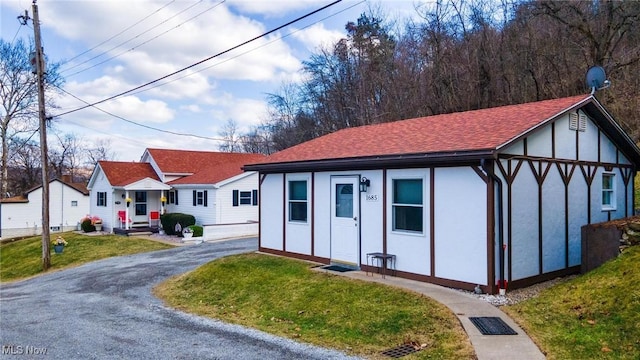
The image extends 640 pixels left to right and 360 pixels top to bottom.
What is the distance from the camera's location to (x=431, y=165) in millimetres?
9195

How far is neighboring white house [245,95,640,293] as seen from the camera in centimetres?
855

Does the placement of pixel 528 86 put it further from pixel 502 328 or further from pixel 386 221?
pixel 502 328

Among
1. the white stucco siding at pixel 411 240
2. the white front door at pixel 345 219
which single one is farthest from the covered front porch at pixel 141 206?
the white stucco siding at pixel 411 240

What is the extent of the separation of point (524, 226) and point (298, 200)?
19.1ft

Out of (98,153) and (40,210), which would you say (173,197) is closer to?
(40,210)

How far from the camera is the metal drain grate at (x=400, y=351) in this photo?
19.4ft

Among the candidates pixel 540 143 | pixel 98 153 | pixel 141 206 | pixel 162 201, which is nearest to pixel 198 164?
pixel 162 201

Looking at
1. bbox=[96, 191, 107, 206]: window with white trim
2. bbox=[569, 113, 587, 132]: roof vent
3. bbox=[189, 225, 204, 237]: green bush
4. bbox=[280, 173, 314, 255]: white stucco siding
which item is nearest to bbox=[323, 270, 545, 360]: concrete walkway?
bbox=[280, 173, 314, 255]: white stucco siding

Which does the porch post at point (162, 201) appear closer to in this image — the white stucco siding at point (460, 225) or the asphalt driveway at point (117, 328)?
the asphalt driveway at point (117, 328)

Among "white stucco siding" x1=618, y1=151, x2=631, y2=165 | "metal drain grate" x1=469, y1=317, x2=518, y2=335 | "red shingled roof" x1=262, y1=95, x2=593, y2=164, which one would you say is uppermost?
"red shingled roof" x1=262, y1=95, x2=593, y2=164

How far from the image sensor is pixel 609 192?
38.9ft

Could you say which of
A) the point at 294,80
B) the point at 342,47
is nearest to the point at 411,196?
the point at 342,47

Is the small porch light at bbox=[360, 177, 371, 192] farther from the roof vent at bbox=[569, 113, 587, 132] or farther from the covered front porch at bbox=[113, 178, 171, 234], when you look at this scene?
the covered front porch at bbox=[113, 178, 171, 234]

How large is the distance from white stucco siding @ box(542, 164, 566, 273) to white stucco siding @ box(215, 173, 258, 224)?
55.1ft
